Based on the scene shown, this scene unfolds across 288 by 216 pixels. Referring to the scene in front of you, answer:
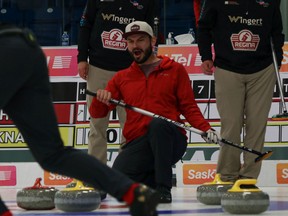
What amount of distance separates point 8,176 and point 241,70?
114 inches

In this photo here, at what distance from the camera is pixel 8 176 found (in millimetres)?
7266

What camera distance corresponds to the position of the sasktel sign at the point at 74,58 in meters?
7.50

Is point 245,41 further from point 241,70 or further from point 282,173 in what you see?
point 282,173

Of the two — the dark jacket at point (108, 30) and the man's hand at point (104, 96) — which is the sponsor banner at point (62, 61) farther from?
the man's hand at point (104, 96)

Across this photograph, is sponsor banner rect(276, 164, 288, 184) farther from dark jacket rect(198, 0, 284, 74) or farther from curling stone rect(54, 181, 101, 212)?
curling stone rect(54, 181, 101, 212)

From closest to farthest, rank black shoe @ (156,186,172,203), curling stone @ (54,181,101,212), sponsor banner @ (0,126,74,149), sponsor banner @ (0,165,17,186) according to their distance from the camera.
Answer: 1. curling stone @ (54,181,101,212)
2. black shoe @ (156,186,172,203)
3. sponsor banner @ (0,165,17,186)
4. sponsor banner @ (0,126,74,149)

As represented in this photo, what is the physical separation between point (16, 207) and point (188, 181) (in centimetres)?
246

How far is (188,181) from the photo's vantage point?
7059 mm

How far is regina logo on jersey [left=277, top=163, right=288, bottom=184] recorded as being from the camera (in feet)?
22.9

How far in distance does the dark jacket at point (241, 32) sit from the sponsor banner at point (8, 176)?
2.64 meters

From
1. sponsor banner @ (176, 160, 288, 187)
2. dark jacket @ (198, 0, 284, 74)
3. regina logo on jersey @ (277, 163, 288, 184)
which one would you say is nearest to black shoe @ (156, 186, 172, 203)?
dark jacket @ (198, 0, 284, 74)

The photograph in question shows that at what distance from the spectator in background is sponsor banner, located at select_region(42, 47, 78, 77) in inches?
97.0

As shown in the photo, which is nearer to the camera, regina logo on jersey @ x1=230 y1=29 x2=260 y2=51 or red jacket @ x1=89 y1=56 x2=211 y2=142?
red jacket @ x1=89 y1=56 x2=211 y2=142

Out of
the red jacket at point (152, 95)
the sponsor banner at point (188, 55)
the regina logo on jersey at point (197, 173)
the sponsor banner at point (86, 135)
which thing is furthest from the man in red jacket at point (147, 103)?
the sponsor banner at point (188, 55)
